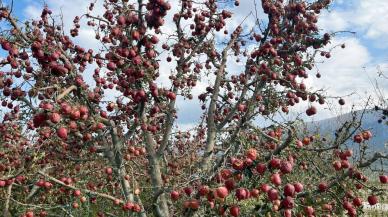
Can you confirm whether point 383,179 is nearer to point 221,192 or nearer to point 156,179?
point 221,192

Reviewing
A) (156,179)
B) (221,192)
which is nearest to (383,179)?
(221,192)

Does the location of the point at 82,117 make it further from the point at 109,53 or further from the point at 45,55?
the point at 109,53

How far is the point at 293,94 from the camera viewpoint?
6859mm

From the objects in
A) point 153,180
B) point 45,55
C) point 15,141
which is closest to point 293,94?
point 153,180

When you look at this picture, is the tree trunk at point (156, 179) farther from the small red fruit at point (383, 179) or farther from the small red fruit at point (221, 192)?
the small red fruit at point (383, 179)

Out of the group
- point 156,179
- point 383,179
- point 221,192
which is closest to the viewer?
point 221,192

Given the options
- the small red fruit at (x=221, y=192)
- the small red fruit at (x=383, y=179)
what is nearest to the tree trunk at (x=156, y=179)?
the small red fruit at (x=221, y=192)

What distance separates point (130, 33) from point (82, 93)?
1.08 m

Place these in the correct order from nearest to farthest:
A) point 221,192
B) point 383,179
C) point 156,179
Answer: point 221,192, point 383,179, point 156,179

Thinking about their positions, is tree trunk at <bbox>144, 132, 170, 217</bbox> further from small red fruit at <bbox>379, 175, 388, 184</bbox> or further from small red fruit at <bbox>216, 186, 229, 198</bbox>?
small red fruit at <bbox>379, 175, 388, 184</bbox>

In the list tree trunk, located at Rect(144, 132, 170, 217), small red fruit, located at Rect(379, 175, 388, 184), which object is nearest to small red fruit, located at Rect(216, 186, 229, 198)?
small red fruit, located at Rect(379, 175, 388, 184)

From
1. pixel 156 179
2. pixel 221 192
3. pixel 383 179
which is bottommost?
pixel 221 192

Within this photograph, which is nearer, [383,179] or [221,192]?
[221,192]

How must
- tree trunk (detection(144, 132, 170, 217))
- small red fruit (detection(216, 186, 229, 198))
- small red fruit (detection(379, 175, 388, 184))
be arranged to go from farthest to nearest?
tree trunk (detection(144, 132, 170, 217))
small red fruit (detection(379, 175, 388, 184))
small red fruit (detection(216, 186, 229, 198))
